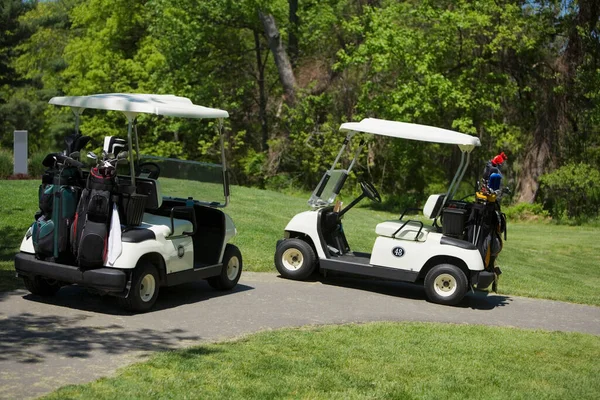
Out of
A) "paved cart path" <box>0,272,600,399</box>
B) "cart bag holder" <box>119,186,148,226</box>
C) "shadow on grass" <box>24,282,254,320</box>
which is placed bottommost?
"paved cart path" <box>0,272,600,399</box>

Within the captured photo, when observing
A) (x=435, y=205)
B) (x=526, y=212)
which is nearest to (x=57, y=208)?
(x=435, y=205)

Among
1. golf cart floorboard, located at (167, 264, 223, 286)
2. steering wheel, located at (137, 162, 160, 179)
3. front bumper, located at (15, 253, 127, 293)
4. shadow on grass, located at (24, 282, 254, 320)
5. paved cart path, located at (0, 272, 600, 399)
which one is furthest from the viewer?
steering wheel, located at (137, 162, 160, 179)

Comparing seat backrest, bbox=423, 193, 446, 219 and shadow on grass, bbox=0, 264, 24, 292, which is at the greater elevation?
seat backrest, bbox=423, 193, 446, 219

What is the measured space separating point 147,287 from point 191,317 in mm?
520

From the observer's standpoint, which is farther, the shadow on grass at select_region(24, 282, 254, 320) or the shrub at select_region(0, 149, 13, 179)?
the shrub at select_region(0, 149, 13, 179)

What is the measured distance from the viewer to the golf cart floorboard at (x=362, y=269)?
1055 centimetres

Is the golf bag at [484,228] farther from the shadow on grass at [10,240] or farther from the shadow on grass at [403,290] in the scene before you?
the shadow on grass at [10,240]

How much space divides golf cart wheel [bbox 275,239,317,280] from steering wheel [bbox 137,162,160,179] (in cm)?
203

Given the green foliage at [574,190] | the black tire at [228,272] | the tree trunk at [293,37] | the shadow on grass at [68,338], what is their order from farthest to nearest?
1. the tree trunk at [293,37]
2. the green foliage at [574,190]
3. the black tire at [228,272]
4. the shadow on grass at [68,338]

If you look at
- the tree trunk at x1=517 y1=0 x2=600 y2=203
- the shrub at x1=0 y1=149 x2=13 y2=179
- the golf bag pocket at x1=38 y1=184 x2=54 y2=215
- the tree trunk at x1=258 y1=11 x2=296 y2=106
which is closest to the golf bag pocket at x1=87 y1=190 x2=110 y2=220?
the golf bag pocket at x1=38 y1=184 x2=54 y2=215

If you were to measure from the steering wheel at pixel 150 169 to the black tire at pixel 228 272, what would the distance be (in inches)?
45.2

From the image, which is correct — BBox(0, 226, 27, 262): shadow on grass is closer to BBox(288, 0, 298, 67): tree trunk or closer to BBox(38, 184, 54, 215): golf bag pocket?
BBox(38, 184, 54, 215): golf bag pocket

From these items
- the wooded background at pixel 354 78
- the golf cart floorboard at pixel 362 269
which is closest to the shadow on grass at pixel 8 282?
the golf cart floorboard at pixel 362 269

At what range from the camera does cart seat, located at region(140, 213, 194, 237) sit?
8812 mm
